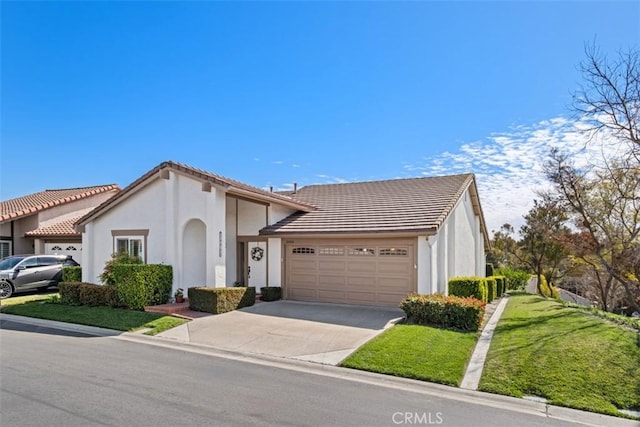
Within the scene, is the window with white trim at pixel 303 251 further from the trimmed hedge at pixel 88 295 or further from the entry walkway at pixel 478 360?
the entry walkway at pixel 478 360

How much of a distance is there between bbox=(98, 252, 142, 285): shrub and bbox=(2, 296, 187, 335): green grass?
1422mm

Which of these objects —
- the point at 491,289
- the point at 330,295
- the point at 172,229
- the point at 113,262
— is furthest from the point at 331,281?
the point at 491,289

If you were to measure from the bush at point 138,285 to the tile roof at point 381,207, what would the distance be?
4.47 m

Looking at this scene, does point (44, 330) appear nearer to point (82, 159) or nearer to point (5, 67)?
point (5, 67)

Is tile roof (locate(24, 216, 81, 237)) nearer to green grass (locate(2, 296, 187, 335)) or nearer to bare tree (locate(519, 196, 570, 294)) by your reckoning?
green grass (locate(2, 296, 187, 335))

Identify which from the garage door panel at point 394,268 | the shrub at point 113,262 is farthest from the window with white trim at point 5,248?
the garage door panel at point 394,268

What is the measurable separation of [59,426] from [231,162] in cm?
1970

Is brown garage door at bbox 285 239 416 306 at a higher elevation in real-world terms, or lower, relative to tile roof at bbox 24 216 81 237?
lower

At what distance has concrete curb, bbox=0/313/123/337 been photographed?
10.9 metres

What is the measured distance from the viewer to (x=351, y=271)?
1485 centimetres

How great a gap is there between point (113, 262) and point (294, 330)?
29.4 feet

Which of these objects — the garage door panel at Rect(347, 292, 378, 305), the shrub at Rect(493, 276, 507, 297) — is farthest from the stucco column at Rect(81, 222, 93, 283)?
the shrub at Rect(493, 276, 507, 297)

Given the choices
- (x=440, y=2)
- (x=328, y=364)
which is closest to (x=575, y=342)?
(x=328, y=364)

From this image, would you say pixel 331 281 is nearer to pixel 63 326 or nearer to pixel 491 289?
pixel 63 326
